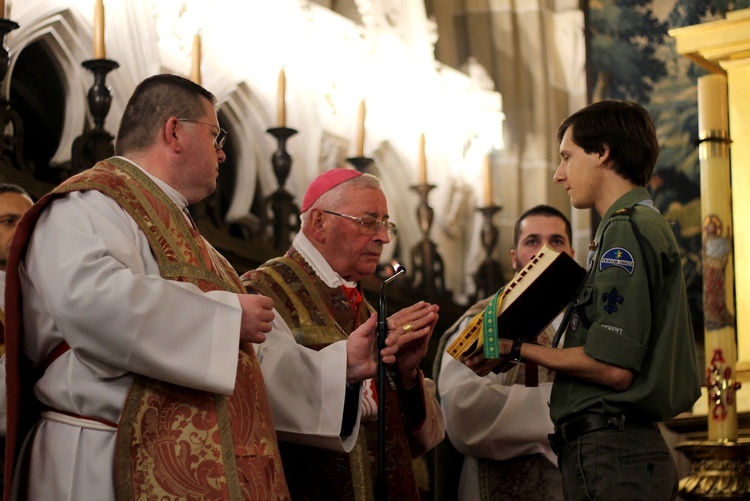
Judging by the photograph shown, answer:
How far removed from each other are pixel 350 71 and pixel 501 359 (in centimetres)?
483

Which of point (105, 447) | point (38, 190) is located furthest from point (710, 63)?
point (105, 447)

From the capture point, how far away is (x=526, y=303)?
3473 millimetres

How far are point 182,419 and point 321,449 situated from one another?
1.18 meters

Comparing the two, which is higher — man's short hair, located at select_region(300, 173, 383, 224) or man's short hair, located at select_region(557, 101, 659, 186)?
man's short hair, located at select_region(557, 101, 659, 186)

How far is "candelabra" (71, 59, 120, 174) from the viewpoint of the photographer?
5.11 m

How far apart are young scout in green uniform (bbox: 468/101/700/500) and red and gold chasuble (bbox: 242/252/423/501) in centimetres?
108

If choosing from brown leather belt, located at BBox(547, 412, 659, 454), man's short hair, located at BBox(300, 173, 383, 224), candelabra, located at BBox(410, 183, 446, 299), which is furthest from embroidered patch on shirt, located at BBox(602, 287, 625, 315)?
candelabra, located at BBox(410, 183, 446, 299)

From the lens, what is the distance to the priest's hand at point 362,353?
386cm

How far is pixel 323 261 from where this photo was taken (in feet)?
15.5

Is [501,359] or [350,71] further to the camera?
[350,71]

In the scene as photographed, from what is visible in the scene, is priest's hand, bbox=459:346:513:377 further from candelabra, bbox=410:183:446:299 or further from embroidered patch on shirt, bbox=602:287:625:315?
candelabra, bbox=410:183:446:299

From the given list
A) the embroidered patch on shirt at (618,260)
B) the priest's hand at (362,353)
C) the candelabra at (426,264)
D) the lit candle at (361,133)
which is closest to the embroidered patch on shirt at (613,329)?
the embroidered patch on shirt at (618,260)

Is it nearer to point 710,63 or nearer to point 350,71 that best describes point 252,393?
point 710,63

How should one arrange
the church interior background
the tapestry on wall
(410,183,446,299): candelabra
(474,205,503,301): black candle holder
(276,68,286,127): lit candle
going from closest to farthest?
the church interior background → (276,68,286,127): lit candle → (410,183,446,299): candelabra → (474,205,503,301): black candle holder → the tapestry on wall
